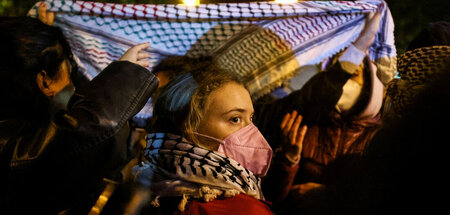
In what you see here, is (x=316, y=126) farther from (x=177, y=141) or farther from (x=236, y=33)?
(x=177, y=141)

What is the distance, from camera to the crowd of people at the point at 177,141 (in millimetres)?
786

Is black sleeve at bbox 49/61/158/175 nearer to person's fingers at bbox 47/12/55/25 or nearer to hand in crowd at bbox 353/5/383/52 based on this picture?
person's fingers at bbox 47/12/55/25

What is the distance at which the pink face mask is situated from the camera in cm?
189

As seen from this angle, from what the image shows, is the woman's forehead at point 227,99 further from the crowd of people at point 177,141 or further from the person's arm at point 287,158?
the person's arm at point 287,158

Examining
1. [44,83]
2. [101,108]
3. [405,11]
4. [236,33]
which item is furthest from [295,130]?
[405,11]

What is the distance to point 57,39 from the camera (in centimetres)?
212

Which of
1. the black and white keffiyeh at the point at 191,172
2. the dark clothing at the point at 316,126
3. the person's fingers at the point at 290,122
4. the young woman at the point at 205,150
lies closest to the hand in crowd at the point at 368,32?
the dark clothing at the point at 316,126

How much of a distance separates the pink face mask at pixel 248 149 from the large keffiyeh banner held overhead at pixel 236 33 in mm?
1003

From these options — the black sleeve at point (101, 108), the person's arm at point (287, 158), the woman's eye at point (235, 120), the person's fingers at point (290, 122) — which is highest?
the black sleeve at point (101, 108)

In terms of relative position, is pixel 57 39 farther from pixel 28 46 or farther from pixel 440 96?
pixel 440 96

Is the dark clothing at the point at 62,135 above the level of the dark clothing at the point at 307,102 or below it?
above

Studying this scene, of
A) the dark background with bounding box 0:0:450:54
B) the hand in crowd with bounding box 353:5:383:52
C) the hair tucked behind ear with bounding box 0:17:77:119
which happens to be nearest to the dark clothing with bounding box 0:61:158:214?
the hair tucked behind ear with bounding box 0:17:77:119

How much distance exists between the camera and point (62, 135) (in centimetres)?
144

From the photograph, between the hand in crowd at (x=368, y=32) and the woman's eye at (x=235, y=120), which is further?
the hand in crowd at (x=368, y=32)
